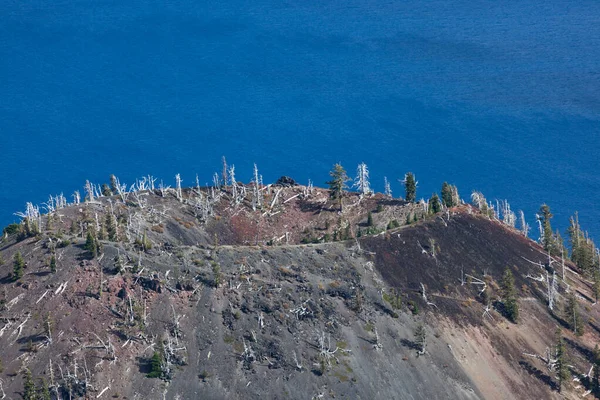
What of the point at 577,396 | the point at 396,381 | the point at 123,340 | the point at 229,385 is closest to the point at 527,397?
the point at 577,396

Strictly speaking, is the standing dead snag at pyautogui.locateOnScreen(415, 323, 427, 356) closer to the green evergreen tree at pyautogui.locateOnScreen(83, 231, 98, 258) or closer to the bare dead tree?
the bare dead tree

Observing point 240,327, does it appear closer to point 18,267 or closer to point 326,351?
point 326,351

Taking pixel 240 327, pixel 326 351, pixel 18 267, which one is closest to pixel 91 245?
pixel 18 267

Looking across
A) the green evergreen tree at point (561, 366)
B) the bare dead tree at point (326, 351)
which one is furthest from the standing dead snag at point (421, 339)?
the green evergreen tree at point (561, 366)

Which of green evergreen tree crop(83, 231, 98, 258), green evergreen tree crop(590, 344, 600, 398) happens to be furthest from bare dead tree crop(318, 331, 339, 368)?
green evergreen tree crop(590, 344, 600, 398)

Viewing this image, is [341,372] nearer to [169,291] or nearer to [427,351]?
[427,351]

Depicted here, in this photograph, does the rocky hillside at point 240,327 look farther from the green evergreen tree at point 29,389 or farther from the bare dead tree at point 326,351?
the green evergreen tree at point 29,389
